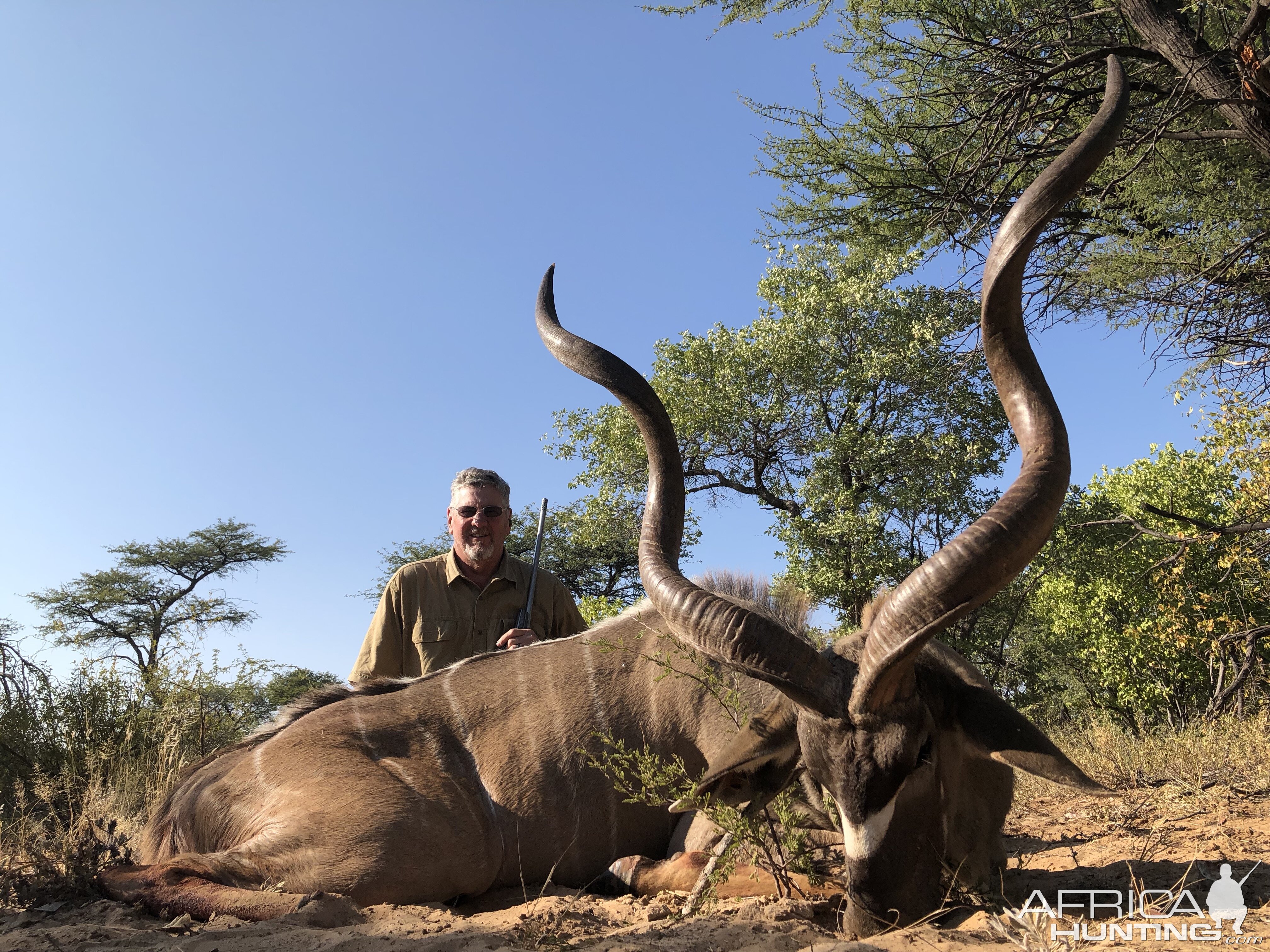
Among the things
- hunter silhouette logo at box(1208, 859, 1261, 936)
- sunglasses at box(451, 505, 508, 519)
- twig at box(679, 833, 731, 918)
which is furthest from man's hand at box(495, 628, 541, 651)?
hunter silhouette logo at box(1208, 859, 1261, 936)

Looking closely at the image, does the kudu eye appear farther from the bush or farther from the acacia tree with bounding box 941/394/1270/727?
the acacia tree with bounding box 941/394/1270/727

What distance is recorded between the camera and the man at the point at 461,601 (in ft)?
17.4

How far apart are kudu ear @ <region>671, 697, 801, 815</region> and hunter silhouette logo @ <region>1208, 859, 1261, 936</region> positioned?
A: 1.17 metres

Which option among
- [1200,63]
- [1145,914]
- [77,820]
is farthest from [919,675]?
[1200,63]

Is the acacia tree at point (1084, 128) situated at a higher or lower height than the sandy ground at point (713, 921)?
higher

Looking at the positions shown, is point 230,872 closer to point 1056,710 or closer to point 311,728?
point 311,728

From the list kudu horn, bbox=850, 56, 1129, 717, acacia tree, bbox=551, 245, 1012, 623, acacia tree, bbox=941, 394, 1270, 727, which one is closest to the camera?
kudu horn, bbox=850, 56, 1129, 717

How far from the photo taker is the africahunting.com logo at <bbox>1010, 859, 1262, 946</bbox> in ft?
7.23

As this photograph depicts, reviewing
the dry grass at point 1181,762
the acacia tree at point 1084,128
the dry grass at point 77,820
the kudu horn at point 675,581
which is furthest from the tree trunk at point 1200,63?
the dry grass at point 77,820

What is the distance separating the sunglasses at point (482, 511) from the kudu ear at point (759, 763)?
2.77 m

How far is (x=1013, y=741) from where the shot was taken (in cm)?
268

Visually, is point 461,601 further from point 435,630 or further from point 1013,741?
point 1013,741

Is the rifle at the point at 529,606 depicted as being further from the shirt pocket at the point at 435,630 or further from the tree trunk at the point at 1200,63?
the tree trunk at the point at 1200,63

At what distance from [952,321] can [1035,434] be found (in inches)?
562
